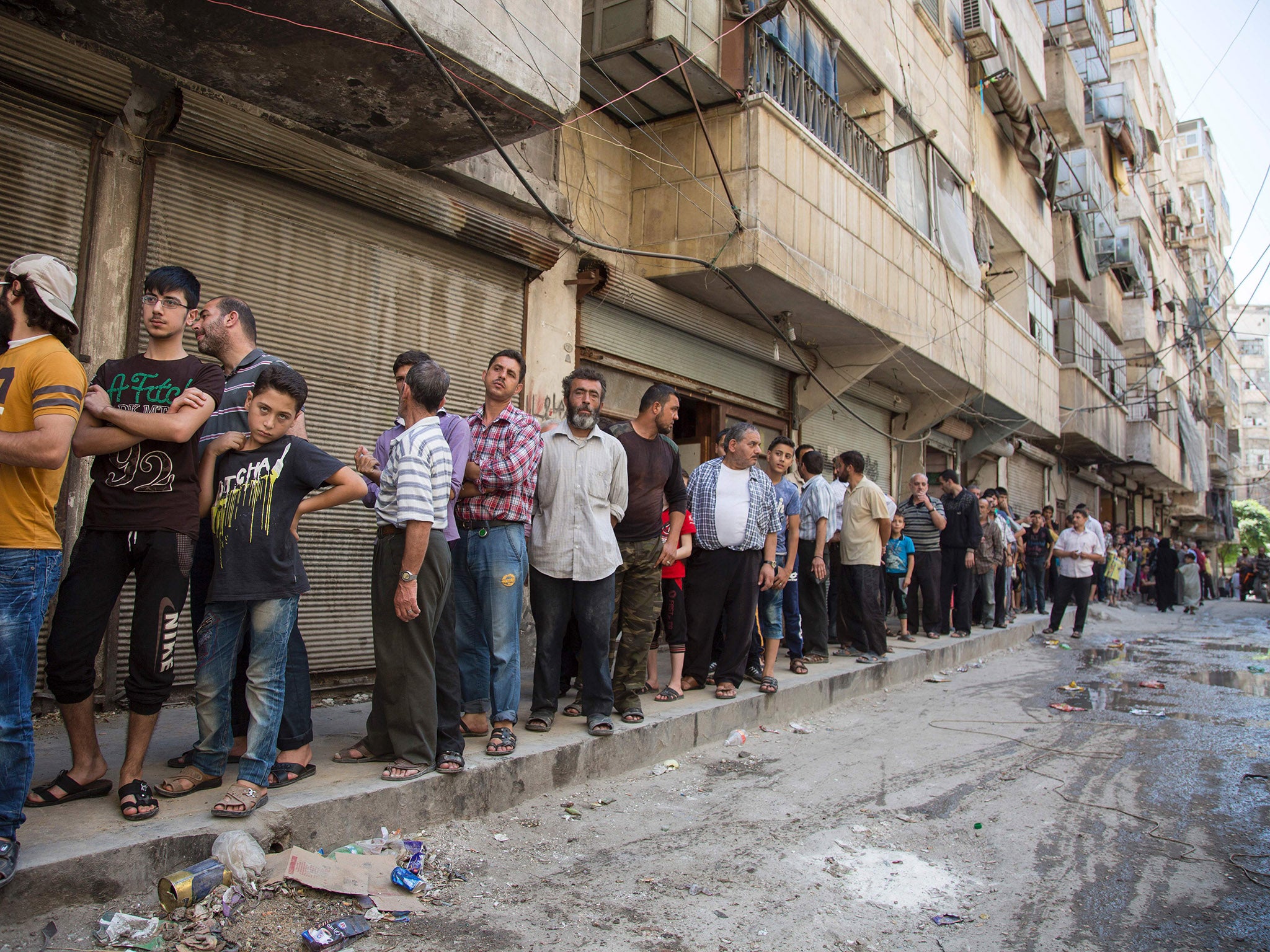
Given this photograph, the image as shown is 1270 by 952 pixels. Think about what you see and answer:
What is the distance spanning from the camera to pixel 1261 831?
381 centimetres

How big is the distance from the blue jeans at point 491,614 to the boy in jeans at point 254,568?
1036mm

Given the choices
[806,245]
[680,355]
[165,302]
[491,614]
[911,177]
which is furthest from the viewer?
[911,177]

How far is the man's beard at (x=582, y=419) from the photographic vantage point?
15.2 feet

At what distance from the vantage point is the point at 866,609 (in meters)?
8.12

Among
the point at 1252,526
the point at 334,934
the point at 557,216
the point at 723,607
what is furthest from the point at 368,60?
the point at 1252,526

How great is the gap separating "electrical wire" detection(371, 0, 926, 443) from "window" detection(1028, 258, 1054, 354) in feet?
18.3

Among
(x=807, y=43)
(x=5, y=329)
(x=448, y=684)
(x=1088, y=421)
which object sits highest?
(x=807, y=43)

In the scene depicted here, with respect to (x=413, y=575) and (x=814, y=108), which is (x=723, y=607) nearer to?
(x=413, y=575)

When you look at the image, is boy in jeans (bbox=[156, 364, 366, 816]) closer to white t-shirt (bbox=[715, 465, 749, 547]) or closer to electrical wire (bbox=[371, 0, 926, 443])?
electrical wire (bbox=[371, 0, 926, 443])

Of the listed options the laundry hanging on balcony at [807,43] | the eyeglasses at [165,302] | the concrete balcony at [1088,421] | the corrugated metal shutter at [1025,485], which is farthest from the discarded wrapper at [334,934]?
the concrete balcony at [1088,421]

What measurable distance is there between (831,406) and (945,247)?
327 centimetres

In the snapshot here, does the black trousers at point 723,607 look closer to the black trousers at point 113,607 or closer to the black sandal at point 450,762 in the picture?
the black sandal at point 450,762

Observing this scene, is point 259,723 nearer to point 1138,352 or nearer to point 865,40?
point 865,40

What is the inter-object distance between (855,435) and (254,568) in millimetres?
12372
